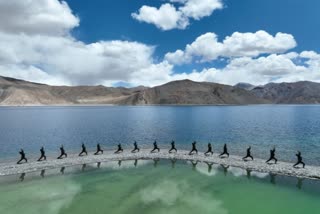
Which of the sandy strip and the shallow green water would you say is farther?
the sandy strip

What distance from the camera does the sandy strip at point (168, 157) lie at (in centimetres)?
2842

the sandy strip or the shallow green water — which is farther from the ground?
the sandy strip

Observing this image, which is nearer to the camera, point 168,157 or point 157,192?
point 157,192

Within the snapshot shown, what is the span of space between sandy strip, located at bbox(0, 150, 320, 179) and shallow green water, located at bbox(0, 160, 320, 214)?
1.82 metres

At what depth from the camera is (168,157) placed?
36531 mm

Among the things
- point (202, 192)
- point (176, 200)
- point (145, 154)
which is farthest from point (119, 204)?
point (145, 154)

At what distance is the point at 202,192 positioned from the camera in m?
23.2

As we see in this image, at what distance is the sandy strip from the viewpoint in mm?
28422

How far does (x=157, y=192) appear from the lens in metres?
23.0

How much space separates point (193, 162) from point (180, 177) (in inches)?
262

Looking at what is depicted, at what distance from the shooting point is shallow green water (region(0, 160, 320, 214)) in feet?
65.6

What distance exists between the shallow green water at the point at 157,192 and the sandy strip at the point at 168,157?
5.96 feet

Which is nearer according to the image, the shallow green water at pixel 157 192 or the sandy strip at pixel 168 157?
the shallow green water at pixel 157 192

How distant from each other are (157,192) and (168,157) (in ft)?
44.5
